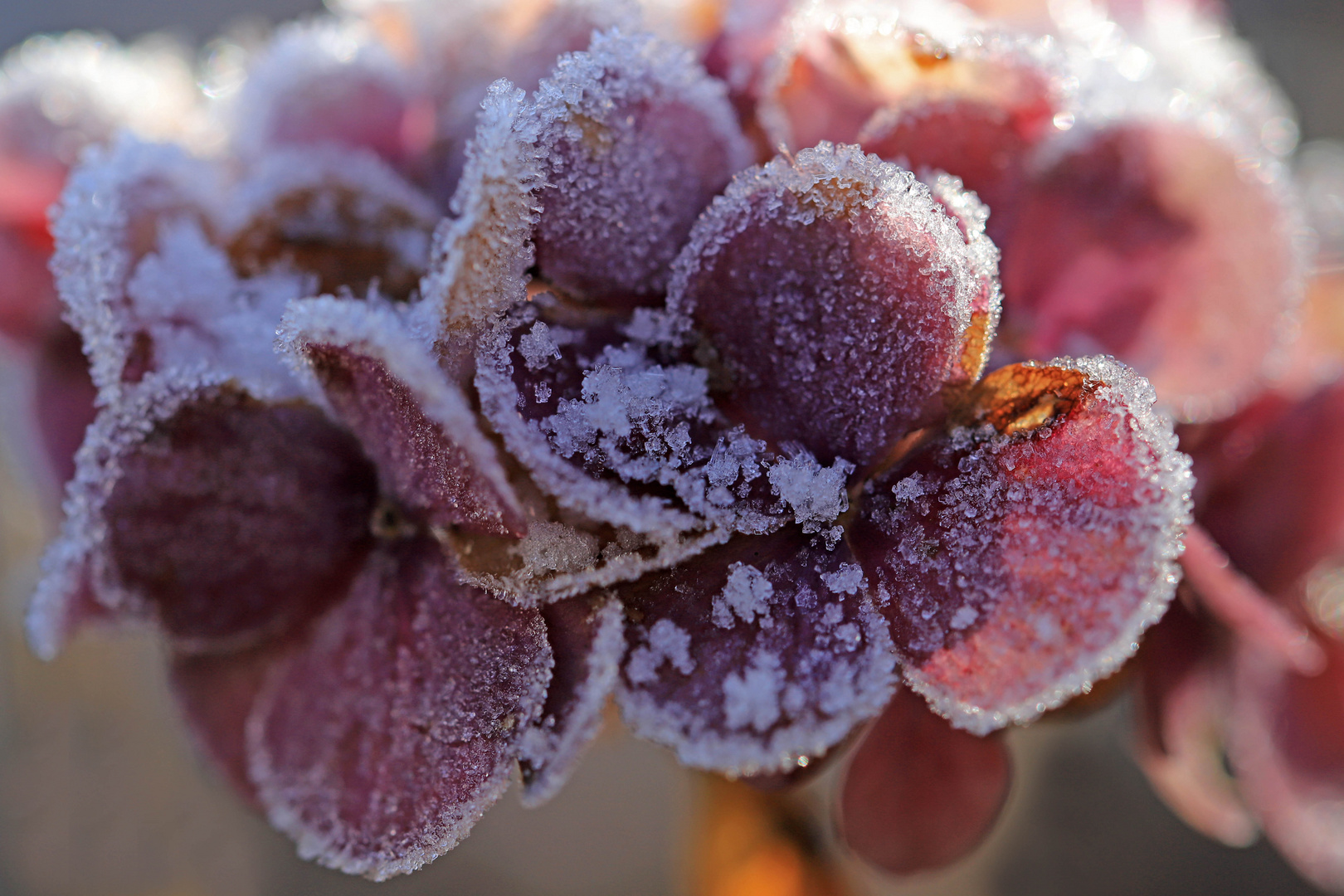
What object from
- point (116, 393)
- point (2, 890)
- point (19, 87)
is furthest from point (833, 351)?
point (2, 890)

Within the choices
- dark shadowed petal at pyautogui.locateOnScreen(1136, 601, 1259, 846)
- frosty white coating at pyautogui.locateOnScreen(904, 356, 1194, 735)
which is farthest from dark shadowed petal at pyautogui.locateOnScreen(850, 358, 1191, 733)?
→ dark shadowed petal at pyautogui.locateOnScreen(1136, 601, 1259, 846)

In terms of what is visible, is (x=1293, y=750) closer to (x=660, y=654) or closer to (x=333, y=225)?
(x=660, y=654)

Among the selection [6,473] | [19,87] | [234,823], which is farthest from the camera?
[234,823]

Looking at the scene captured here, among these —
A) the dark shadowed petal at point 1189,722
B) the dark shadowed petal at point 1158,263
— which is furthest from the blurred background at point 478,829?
the dark shadowed petal at point 1158,263

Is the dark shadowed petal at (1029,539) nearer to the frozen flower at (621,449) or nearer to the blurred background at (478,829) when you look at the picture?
the frozen flower at (621,449)

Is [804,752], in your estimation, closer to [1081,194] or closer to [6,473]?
[1081,194]

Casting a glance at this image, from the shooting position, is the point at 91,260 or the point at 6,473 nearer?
the point at 91,260

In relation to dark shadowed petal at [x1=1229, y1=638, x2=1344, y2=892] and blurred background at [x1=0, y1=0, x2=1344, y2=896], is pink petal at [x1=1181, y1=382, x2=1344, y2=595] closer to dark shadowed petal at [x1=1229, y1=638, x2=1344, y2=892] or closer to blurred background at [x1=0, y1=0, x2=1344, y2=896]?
dark shadowed petal at [x1=1229, y1=638, x2=1344, y2=892]
